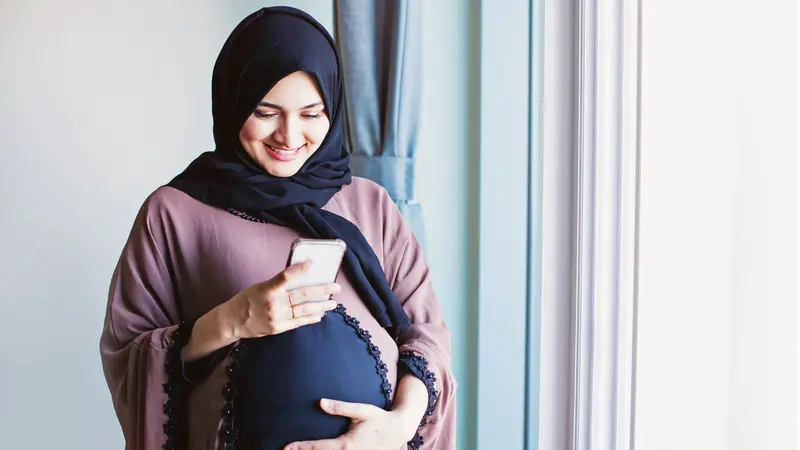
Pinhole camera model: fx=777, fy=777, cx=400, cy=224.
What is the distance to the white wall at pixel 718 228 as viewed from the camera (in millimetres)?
1197

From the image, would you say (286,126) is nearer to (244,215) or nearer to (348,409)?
(244,215)

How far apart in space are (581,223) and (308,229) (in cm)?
64

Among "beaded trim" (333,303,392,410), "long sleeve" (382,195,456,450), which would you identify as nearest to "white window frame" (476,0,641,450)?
"long sleeve" (382,195,456,450)

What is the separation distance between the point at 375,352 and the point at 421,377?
0.28ft

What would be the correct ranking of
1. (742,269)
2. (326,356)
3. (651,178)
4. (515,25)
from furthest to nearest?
1. (515,25)
2. (651,178)
3. (742,269)
4. (326,356)

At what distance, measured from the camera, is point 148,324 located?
1102 millimetres

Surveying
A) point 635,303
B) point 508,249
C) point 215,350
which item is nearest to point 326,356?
point 215,350

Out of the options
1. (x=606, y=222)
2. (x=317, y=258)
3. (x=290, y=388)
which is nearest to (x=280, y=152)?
(x=317, y=258)

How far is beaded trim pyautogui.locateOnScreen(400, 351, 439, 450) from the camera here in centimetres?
113

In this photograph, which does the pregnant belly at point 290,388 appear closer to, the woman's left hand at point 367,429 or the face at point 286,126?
the woman's left hand at point 367,429

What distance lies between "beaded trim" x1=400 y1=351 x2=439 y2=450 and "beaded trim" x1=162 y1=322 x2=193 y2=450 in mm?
313

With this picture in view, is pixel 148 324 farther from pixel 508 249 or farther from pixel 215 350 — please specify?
pixel 508 249

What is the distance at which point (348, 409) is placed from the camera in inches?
40.2

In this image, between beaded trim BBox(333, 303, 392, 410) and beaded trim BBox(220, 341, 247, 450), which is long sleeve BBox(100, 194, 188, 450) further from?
beaded trim BBox(333, 303, 392, 410)
